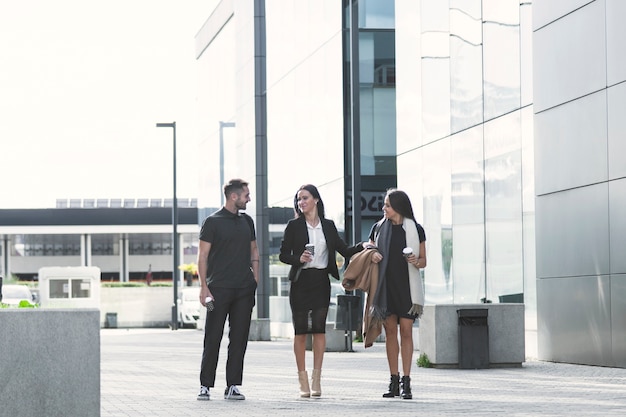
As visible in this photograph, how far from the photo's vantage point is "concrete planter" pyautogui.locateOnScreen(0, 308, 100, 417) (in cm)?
820

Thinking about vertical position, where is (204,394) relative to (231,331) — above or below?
below

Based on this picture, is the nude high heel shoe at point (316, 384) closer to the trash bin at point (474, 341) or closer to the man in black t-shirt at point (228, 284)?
the man in black t-shirt at point (228, 284)

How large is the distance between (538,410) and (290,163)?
24.7m

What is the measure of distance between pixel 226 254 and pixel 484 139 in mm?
10185

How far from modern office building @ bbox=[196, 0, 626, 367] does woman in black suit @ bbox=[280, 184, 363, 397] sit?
18.1 ft

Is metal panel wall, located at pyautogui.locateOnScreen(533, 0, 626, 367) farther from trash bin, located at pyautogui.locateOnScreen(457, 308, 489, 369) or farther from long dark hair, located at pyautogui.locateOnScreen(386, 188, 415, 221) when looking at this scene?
long dark hair, located at pyautogui.locateOnScreen(386, 188, 415, 221)

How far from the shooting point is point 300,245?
38.7 ft

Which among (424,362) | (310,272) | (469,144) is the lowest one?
(424,362)

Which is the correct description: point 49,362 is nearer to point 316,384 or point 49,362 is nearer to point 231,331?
point 231,331

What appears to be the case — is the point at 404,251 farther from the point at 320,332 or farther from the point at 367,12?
the point at 367,12

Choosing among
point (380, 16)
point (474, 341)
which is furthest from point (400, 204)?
point (380, 16)

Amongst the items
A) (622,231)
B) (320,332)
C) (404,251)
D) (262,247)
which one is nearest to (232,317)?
(320,332)

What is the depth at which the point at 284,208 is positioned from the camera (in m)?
35.8

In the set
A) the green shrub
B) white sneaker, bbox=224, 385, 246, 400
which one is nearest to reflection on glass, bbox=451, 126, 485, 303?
the green shrub
